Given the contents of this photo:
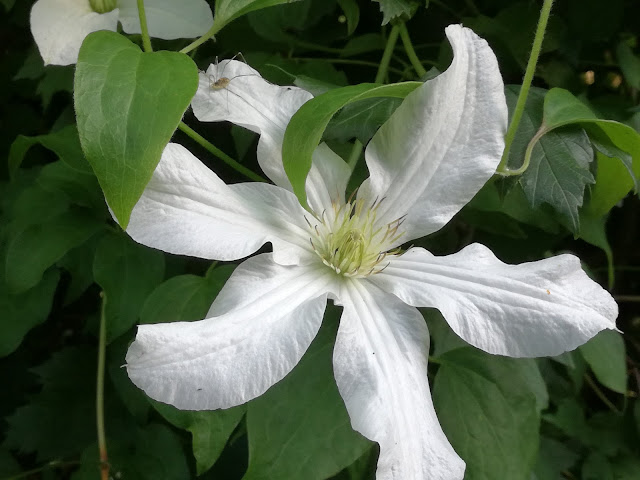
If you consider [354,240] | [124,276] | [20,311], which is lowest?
[20,311]

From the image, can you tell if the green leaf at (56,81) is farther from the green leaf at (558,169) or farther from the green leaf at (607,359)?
the green leaf at (607,359)

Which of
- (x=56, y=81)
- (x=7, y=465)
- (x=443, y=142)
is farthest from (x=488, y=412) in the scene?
(x=7, y=465)

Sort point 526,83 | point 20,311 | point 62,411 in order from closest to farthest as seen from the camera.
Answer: point 526,83 → point 20,311 → point 62,411

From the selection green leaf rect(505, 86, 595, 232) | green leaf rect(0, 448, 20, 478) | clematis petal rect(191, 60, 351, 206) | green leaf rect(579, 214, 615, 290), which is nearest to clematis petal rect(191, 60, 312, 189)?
clematis petal rect(191, 60, 351, 206)

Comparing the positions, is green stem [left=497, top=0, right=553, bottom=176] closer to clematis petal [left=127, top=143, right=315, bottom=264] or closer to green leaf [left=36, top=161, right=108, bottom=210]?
clematis petal [left=127, top=143, right=315, bottom=264]

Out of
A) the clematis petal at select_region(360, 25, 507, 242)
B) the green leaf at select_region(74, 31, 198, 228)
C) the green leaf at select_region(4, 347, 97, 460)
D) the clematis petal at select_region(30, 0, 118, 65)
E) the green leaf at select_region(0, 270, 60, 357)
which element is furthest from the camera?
the green leaf at select_region(4, 347, 97, 460)

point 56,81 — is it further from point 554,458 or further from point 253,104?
point 554,458
